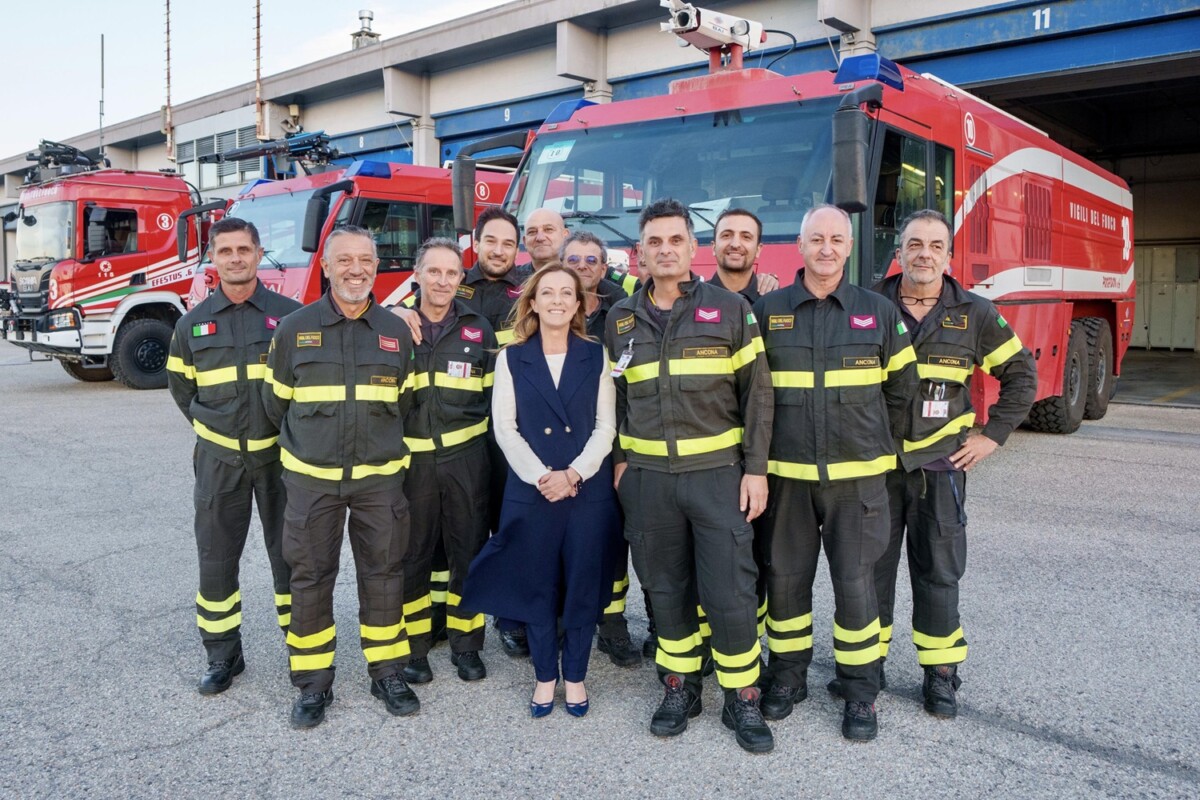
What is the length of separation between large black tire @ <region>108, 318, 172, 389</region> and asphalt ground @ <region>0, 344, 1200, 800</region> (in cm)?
757

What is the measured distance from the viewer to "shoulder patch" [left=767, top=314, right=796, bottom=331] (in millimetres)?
3146

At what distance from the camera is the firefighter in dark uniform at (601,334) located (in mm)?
3680

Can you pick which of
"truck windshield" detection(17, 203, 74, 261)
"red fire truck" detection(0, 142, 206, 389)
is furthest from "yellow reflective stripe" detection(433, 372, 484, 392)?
"truck windshield" detection(17, 203, 74, 261)

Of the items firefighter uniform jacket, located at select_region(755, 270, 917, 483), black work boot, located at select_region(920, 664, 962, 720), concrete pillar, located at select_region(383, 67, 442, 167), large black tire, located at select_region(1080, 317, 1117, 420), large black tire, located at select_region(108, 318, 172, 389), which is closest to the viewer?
firefighter uniform jacket, located at select_region(755, 270, 917, 483)

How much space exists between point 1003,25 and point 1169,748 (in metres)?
10.2

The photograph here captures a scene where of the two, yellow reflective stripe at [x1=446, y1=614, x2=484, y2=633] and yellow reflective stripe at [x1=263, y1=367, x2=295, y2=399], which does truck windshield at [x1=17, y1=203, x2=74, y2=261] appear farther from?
yellow reflective stripe at [x1=446, y1=614, x2=484, y2=633]

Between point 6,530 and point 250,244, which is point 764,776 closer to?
point 250,244

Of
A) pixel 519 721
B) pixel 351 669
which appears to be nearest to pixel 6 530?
pixel 351 669

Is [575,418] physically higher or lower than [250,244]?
lower

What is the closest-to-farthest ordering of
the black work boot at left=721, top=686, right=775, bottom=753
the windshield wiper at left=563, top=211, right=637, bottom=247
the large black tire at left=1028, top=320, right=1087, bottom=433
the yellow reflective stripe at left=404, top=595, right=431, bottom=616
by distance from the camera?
the black work boot at left=721, top=686, right=775, bottom=753
the yellow reflective stripe at left=404, top=595, right=431, bottom=616
the windshield wiper at left=563, top=211, right=637, bottom=247
the large black tire at left=1028, top=320, right=1087, bottom=433

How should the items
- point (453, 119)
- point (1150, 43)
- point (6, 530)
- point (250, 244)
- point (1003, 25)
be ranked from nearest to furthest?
1. point (250, 244)
2. point (6, 530)
3. point (1150, 43)
4. point (1003, 25)
5. point (453, 119)

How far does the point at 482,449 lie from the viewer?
12.0 ft

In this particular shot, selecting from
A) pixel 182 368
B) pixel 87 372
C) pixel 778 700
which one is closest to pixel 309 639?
pixel 182 368

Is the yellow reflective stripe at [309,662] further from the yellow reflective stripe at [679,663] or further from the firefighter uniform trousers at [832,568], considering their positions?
the firefighter uniform trousers at [832,568]
